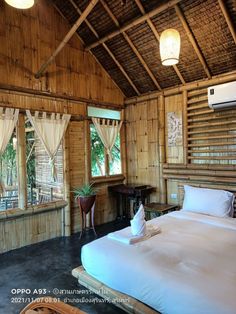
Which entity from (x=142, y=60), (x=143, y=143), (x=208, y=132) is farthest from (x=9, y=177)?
(x=208, y=132)

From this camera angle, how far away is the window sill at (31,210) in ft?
12.1

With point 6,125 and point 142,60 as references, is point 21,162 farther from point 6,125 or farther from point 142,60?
point 142,60

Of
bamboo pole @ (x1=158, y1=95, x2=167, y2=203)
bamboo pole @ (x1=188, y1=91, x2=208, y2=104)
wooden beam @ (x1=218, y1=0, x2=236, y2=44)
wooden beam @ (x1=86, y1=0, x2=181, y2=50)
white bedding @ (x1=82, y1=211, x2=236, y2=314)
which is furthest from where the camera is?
bamboo pole @ (x1=158, y1=95, x2=167, y2=203)

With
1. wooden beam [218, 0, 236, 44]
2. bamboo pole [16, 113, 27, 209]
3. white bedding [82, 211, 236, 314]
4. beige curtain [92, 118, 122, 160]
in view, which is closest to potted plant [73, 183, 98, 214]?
bamboo pole [16, 113, 27, 209]

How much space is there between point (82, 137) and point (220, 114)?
2502mm

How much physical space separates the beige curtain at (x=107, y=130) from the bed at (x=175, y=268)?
2599 mm

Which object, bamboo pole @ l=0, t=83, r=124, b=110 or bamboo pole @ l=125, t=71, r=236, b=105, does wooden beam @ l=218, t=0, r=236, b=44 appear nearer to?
bamboo pole @ l=125, t=71, r=236, b=105

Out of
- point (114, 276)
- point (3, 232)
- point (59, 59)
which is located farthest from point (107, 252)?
point (59, 59)

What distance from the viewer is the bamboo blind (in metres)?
3.94

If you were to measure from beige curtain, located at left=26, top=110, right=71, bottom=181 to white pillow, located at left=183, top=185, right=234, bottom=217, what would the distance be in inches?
93.1

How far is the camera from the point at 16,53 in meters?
3.87

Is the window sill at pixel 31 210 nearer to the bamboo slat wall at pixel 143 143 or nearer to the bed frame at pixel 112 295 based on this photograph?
the bed frame at pixel 112 295

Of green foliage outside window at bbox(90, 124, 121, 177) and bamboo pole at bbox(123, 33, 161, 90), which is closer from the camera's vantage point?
bamboo pole at bbox(123, 33, 161, 90)

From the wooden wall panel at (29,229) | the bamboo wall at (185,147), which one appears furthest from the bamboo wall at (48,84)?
the bamboo wall at (185,147)
